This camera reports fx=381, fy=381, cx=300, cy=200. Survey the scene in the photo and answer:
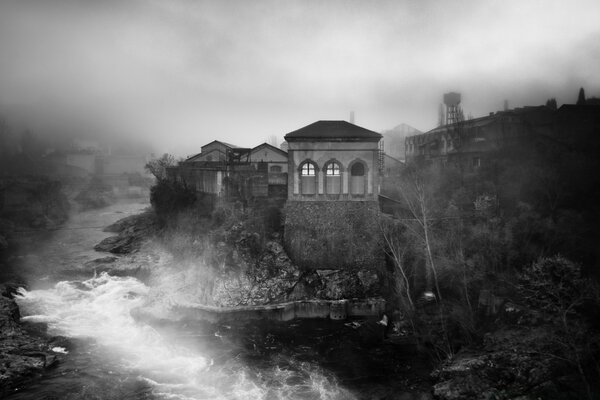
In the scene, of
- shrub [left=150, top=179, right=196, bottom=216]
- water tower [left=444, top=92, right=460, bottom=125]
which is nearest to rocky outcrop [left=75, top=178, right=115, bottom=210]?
shrub [left=150, top=179, right=196, bottom=216]

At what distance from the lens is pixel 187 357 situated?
1892cm

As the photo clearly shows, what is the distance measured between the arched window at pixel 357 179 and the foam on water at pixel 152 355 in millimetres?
12369

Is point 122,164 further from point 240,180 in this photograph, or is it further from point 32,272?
point 240,180

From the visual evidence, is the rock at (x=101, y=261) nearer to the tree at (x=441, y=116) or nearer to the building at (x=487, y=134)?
the building at (x=487, y=134)

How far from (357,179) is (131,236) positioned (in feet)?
78.7

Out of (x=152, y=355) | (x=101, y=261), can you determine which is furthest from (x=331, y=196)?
(x=101, y=261)

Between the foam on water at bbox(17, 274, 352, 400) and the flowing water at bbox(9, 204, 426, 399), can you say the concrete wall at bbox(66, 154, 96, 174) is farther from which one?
the foam on water at bbox(17, 274, 352, 400)

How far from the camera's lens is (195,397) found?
613 inches

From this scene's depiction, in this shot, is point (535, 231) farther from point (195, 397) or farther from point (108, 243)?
point (108, 243)

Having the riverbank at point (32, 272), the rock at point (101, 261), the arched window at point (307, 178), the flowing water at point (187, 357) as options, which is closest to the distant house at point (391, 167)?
the arched window at point (307, 178)

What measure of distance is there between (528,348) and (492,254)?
5.88 m

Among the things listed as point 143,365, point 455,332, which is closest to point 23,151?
point 143,365

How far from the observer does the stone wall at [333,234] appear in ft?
83.4

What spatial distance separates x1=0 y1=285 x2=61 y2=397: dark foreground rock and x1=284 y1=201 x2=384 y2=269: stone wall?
1437 cm
